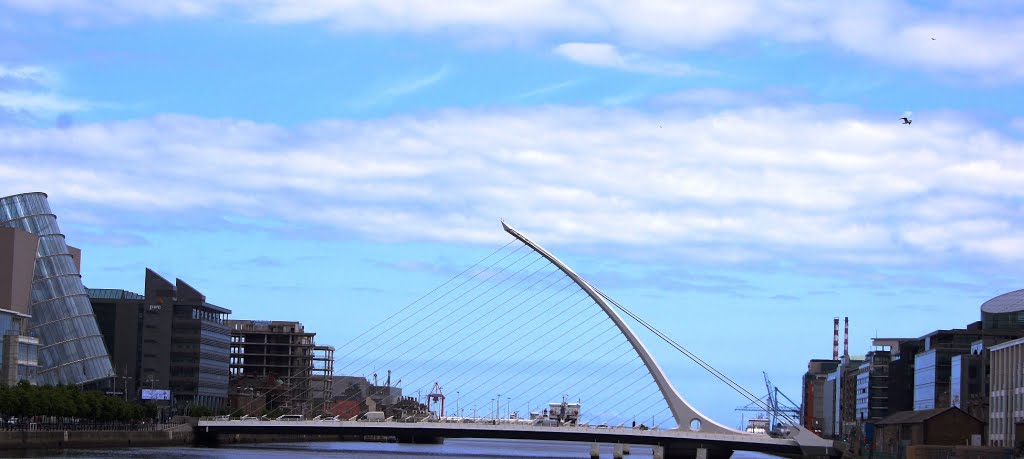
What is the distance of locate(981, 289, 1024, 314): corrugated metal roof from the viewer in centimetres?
11457

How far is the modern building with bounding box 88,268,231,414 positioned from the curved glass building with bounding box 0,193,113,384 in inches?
1013

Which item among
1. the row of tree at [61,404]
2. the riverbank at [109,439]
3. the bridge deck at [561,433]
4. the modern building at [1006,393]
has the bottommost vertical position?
the riverbank at [109,439]

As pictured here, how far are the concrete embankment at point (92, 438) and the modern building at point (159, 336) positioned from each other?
133 feet

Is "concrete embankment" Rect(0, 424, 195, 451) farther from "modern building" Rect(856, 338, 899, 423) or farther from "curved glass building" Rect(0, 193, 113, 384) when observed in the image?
"modern building" Rect(856, 338, 899, 423)

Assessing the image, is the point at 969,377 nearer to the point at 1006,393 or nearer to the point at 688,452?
the point at 1006,393

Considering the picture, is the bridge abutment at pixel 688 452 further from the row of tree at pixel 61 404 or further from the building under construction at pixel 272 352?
the building under construction at pixel 272 352

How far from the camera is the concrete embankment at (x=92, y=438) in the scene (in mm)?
70438

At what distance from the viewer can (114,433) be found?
3381 inches

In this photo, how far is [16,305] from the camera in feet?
325

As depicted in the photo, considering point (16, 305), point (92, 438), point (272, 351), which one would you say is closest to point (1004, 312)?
point (92, 438)

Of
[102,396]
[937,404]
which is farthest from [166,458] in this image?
[937,404]

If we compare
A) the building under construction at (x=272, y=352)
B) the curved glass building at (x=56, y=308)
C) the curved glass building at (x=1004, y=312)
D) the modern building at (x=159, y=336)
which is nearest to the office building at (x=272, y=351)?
the building under construction at (x=272, y=352)

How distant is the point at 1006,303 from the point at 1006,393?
39.1m

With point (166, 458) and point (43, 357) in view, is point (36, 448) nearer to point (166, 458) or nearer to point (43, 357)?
point (166, 458)
